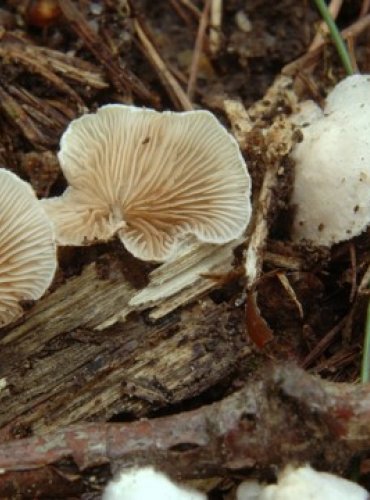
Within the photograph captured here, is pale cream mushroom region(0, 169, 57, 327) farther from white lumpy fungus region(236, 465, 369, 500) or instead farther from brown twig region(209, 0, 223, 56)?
brown twig region(209, 0, 223, 56)

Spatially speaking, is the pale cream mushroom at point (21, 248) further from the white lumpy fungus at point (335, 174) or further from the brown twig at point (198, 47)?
the brown twig at point (198, 47)

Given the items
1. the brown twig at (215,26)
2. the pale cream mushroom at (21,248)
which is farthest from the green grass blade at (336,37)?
the pale cream mushroom at (21,248)

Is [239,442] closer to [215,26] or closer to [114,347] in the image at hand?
[114,347]

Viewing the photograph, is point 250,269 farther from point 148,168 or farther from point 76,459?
point 76,459

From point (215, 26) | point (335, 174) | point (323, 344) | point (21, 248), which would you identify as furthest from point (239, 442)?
point (215, 26)

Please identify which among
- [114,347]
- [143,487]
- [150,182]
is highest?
[150,182]

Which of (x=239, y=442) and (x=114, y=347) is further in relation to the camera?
(x=114, y=347)

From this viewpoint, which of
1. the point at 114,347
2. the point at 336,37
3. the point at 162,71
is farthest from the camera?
the point at 162,71

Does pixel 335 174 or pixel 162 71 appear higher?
pixel 162 71

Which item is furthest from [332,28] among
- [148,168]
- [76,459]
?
[76,459]
